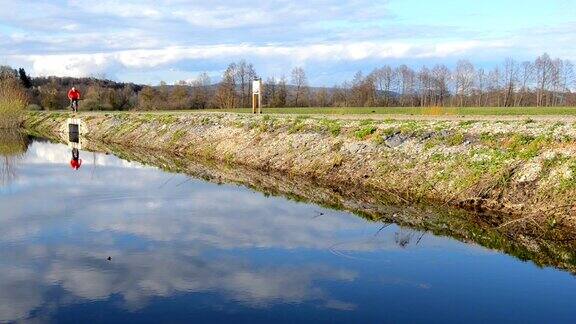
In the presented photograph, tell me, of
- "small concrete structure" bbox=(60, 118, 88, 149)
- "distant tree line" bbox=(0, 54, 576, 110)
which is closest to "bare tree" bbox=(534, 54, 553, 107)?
"distant tree line" bbox=(0, 54, 576, 110)

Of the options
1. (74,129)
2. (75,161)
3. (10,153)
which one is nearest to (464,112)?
(75,161)

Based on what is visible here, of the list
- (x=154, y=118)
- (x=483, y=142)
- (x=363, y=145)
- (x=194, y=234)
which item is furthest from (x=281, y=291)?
(x=154, y=118)

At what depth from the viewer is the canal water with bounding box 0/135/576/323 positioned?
770 centimetres

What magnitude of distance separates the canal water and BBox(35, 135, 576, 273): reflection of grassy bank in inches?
21.0

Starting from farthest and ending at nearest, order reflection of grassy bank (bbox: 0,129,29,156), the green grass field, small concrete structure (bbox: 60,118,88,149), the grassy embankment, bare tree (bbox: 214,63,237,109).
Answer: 1. bare tree (bbox: 214,63,237,109)
2. small concrete structure (bbox: 60,118,88,149)
3. reflection of grassy bank (bbox: 0,129,29,156)
4. the green grass field
5. the grassy embankment

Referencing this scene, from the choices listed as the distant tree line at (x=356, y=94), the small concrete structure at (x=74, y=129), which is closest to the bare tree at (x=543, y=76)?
the distant tree line at (x=356, y=94)

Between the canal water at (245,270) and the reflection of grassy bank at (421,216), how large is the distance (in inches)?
21.0

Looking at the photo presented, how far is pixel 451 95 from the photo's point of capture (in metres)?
85.5

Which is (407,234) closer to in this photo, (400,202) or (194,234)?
(400,202)

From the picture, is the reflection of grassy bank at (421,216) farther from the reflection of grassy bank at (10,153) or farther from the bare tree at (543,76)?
the bare tree at (543,76)

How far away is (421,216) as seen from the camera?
13531 mm

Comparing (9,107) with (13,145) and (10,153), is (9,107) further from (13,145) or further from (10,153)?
(10,153)

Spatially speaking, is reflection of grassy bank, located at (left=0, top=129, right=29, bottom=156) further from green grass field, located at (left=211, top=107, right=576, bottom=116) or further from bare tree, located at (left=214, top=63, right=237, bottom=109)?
bare tree, located at (left=214, top=63, right=237, bottom=109)

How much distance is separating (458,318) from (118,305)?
4359mm
